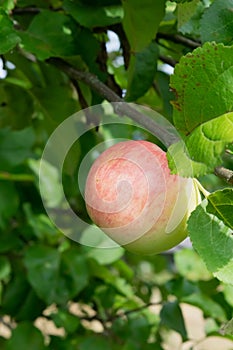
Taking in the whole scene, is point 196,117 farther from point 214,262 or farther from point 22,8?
point 22,8

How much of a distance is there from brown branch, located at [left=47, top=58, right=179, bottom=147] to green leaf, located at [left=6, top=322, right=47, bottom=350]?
0.62 meters

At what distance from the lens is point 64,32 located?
0.95 m

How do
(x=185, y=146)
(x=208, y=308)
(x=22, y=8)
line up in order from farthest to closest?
1. (x=208, y=308)
2. (x=22, y=8)
3. (x=185, y=146)

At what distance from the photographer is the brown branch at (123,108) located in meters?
0.64

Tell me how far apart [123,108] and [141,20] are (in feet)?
0.69

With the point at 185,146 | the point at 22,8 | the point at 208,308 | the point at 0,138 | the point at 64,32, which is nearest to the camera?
the point at 185,146

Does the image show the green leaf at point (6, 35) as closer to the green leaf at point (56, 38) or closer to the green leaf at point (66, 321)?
the green leaf at point (56, 38)

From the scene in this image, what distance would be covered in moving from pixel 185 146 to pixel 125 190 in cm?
8

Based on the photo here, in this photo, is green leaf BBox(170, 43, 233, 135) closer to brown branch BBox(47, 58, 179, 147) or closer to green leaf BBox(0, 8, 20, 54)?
brown branch BBox(47, 58, 179, 147)

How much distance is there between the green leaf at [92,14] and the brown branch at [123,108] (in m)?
0.07

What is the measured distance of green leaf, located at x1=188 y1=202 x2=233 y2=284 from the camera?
599 mm

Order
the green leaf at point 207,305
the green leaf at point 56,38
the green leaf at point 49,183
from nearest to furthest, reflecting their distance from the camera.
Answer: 1. the green leaf at point 56,38
2. the green leaf at point 207,305
3. the green leaf at point 49,183

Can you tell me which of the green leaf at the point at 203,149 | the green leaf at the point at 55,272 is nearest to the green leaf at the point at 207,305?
the green leaf at the point at 55,272

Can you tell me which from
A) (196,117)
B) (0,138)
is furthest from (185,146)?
(0,138)
